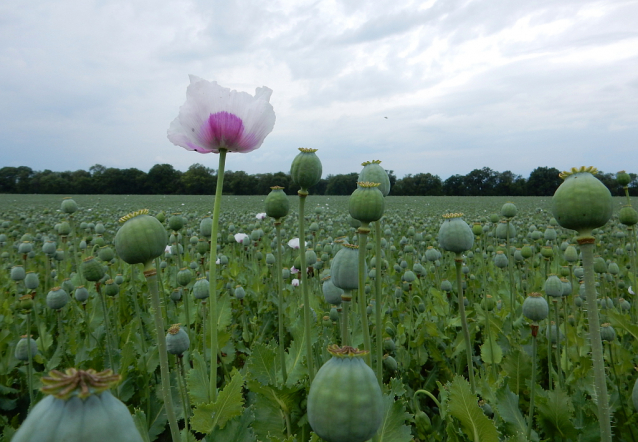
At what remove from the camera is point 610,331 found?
2211 mm

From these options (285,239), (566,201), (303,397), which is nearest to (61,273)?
(285,239)

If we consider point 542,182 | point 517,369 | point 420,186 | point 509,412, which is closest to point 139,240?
point 509,412

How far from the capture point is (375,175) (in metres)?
1.62

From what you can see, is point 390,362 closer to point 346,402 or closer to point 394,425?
point 394,425

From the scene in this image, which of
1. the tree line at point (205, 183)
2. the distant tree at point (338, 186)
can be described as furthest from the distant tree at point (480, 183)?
the distant tree at point (338, 186)

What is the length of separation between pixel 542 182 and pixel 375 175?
48.9 m

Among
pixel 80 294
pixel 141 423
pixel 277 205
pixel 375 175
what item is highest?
pixel 375 175

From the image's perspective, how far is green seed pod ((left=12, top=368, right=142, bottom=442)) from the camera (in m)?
0.47

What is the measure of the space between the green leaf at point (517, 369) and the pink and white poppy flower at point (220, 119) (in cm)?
192

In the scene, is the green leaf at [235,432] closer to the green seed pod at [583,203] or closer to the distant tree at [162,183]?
the green seed pod at [583,203]

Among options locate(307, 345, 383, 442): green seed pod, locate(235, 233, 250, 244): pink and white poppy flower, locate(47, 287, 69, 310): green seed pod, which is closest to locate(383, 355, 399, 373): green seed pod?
locate(307, 345, 383, 442): green seed pod

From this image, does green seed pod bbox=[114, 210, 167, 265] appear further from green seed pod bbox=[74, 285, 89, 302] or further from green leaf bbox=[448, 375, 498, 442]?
green seed pod bbox=[74, 285, 89, 302]

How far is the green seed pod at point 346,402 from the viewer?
2.50 ft

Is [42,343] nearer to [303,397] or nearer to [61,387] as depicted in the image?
[303,397]
